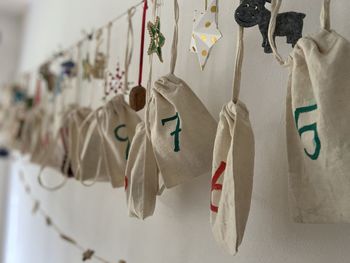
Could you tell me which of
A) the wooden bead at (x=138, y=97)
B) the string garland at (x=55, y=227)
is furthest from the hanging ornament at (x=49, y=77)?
the wooden bead at (x=138, y=97)

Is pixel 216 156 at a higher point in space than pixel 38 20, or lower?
lower

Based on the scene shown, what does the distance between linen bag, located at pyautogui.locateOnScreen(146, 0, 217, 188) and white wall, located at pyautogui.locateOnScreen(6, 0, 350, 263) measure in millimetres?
74

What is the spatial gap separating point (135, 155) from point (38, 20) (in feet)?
5.41

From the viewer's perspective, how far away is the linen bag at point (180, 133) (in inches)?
22.6

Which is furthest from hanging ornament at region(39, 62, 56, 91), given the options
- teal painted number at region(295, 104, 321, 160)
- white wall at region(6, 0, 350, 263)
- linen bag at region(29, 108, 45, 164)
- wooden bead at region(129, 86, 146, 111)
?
teal painted number at region(295, 104, 321, 160)

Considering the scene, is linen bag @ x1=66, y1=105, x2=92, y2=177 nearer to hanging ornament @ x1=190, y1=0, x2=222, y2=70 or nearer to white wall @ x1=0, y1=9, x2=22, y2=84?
hanging ornament @ x1=190, y1=0, x2=222, y2=70

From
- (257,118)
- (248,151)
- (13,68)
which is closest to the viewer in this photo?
(248,151)

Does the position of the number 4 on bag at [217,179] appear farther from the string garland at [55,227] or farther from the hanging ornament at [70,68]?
the hanging ornament at [70,68]

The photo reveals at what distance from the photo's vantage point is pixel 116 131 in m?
0.79

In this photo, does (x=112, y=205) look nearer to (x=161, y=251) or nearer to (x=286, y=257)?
(x=161, y=251)

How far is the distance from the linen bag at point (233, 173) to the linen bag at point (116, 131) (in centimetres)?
33

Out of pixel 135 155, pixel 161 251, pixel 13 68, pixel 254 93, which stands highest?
pixel 13 68

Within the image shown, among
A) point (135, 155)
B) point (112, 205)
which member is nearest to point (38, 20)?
point (112, 205)

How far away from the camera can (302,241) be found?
50 centimetres
